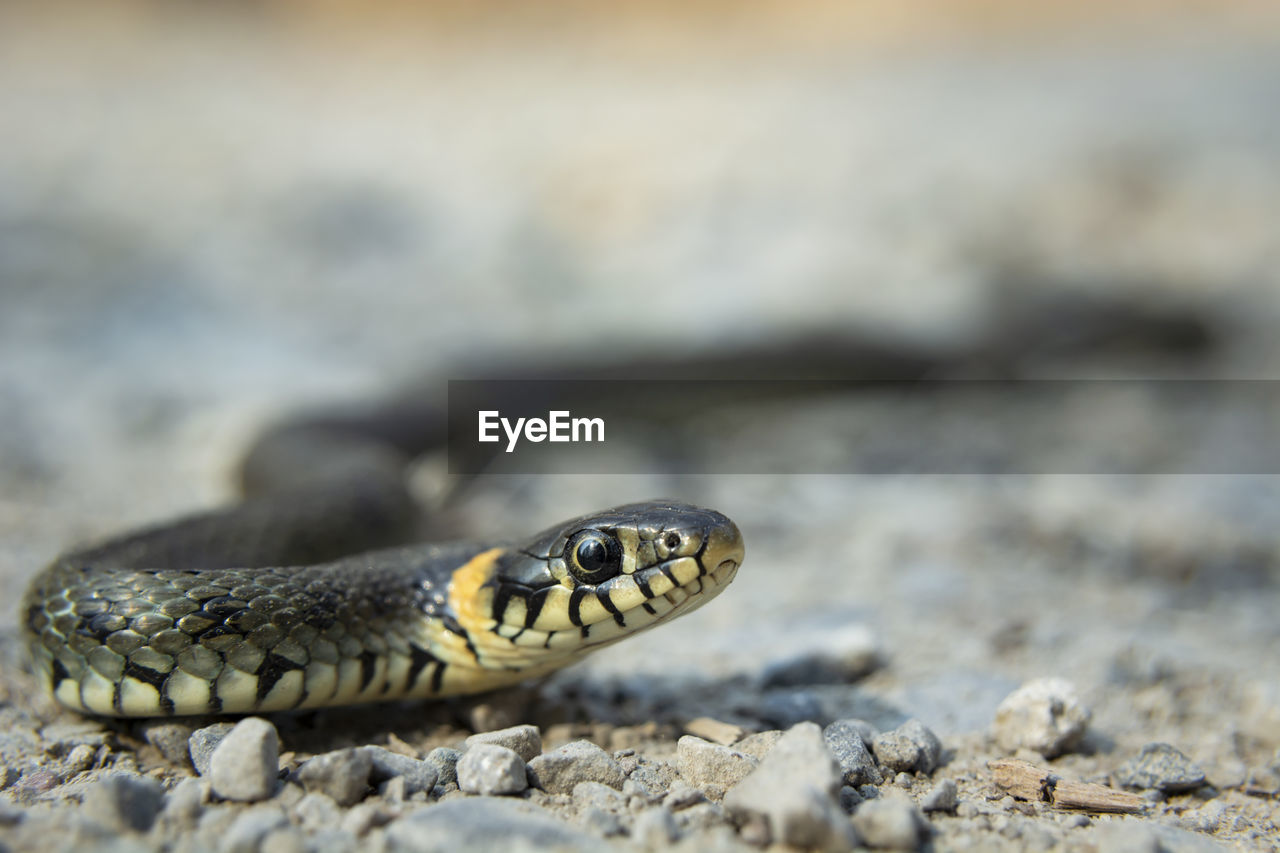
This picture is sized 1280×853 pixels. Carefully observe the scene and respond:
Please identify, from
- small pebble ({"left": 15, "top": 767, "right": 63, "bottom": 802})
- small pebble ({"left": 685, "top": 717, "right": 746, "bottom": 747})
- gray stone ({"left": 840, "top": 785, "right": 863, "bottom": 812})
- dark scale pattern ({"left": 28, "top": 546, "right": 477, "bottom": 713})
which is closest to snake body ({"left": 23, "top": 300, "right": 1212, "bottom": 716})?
dark scale pattern ({"left": 28, "top": 546, "right": 477, "bottom": 713})

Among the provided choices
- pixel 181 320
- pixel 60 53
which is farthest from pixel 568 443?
pixel 60 53

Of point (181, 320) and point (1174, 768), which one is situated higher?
point (181, 320)

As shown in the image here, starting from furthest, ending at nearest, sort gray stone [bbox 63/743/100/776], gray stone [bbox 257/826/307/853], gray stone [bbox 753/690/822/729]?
1. gray stone [bbox 753/690/822/729]
2. gray stone [bbox 63/743/100/776]
3. gray stone [bbox 257/826/307/853]

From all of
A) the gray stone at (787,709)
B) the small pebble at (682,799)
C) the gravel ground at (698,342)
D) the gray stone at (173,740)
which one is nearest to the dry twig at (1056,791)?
the gravel ground at (698,342)

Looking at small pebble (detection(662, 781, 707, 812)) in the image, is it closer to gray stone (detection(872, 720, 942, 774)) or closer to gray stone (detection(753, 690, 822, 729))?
gray stone (detection(872, 720, 942, 774))

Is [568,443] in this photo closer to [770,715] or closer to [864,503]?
[864,503]

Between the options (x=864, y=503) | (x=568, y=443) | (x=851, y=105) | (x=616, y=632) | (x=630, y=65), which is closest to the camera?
(x=616, y=632)
